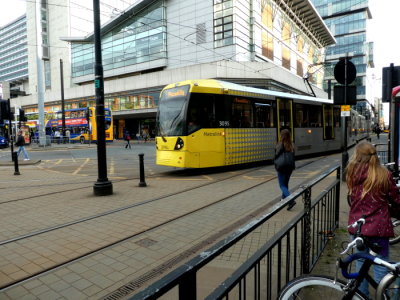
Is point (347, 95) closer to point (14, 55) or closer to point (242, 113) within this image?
point (242, 113)

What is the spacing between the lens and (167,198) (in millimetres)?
7332

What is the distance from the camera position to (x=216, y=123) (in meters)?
10.8

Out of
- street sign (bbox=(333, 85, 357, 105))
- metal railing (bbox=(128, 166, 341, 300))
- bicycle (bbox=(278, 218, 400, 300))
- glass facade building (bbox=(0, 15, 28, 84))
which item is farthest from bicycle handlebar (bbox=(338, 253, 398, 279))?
glass facade building (bbox=(0, 15, 28, 84))

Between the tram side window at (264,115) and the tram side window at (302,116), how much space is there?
6.68 feet

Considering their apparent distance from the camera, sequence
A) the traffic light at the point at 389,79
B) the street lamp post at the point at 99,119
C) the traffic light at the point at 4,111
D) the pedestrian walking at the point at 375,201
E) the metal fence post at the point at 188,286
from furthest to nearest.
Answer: the traffic light at the point at 4,111, the street lamp post at the point at 99,119, the traffic light at the point at 389,79, the pedestrian walking at the point at 375,201, the metal fence post at the point at 188,286

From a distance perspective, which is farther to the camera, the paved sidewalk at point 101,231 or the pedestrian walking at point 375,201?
the paved sidewalk at point 101,231

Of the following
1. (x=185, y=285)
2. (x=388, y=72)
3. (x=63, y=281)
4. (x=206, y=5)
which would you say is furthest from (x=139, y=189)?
(x=206, y=5)

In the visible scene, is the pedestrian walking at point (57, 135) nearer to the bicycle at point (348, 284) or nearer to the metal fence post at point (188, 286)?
the bicycle at point (348, 284)

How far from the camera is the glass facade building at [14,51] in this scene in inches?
3959

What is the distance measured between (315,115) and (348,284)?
14876mm

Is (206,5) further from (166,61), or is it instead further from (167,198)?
(167,198)

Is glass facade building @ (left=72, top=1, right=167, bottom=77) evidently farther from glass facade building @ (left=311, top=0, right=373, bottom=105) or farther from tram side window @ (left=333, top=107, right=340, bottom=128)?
glass facade building @ (left=311, top=0, right=373, bottom=105)

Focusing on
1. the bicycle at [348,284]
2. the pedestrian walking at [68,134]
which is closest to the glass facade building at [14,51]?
the pedestrian walking at [68,134]

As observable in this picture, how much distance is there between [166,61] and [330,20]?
65.5m
